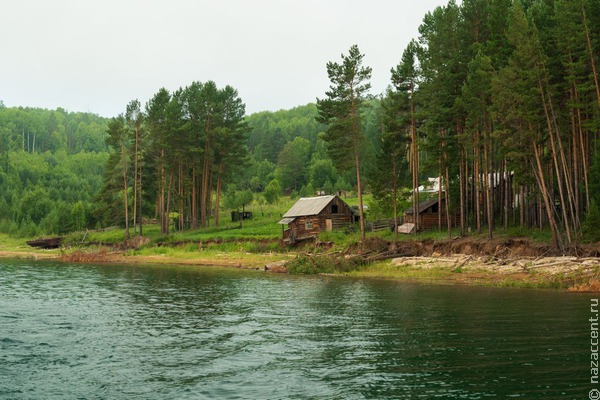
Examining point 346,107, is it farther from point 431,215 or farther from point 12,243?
point 12,243

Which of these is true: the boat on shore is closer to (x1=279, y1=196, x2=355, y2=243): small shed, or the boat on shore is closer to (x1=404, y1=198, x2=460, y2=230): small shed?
(x1=279, y1=196, x2=355, y2=243): small shed

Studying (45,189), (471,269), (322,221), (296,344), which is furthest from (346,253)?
(45,189)

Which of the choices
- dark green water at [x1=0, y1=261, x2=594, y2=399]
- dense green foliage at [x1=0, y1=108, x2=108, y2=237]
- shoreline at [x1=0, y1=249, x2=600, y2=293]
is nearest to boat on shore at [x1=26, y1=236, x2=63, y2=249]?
dense green foliage at [x1=0, y1=108, x2=108, y2=237]

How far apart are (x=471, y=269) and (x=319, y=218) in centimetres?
2874

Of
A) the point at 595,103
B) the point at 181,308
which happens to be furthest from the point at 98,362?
the point at 595,103

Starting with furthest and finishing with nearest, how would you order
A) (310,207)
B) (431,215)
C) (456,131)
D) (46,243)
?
1. (46,243)
2. (310,207)
3. (431,215)
4. (456,131)

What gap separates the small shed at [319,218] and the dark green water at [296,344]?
3339 cm

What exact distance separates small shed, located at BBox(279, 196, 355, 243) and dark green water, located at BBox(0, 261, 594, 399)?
33395mm

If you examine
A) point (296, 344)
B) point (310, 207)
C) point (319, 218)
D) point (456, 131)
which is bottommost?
point (296, 344)

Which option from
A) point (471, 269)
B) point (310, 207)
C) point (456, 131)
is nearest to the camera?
point (471, 269)

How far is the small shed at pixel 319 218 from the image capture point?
65938 mm

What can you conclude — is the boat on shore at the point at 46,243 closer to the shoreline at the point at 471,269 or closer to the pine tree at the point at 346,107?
the shoreline at the point at 471,269

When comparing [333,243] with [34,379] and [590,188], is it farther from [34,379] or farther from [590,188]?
[34,379]

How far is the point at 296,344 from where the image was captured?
18156 mm
